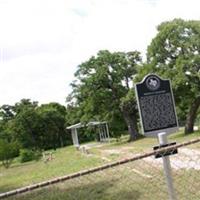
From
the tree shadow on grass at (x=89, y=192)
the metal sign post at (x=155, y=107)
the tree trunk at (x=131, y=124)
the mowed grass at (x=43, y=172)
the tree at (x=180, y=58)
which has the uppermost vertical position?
the tree at (x=180, y=58)

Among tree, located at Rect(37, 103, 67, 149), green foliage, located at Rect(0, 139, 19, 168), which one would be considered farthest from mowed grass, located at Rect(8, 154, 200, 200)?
tree, located at Rect(37, 103, 67, 149)

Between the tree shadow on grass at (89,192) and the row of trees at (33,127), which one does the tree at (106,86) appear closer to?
the row of trees at (33,127)

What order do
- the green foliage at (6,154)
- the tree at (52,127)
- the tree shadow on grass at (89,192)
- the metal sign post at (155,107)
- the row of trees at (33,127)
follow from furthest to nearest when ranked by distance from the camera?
the tree at (52,127) < the row of trees at (33,127) < the green foliage at (6,154) < the tree shadow on grass at (89,192) < the metal sign post at (155,107)

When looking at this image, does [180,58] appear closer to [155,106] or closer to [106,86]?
[106,86]

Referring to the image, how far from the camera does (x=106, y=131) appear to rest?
49.8 m

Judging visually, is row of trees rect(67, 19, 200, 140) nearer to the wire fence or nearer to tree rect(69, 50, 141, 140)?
tree rect(69, 50, 141, 140)

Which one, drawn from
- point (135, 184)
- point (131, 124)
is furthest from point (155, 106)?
point (131, 124)

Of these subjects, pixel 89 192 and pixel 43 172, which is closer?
pixel 89 192

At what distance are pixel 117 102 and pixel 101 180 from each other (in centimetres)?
3005

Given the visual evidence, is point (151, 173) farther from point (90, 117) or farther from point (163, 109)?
→ point (90, 117)

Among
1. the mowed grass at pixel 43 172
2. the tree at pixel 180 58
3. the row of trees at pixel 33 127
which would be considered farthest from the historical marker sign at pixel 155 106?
the row of trees at pixel 33 127

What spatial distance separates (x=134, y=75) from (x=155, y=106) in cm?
3697

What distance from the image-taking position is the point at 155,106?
18.9 ft

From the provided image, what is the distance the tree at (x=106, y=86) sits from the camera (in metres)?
41.6
